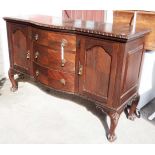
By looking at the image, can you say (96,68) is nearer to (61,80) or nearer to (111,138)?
(61,80)

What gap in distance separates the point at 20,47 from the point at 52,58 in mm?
486

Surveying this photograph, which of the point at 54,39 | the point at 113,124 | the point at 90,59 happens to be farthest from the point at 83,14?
the point at 113,124

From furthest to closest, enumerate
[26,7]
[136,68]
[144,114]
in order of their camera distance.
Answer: [26,7]
[144,114]
[136,68]

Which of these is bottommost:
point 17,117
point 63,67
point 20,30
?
point 17,117

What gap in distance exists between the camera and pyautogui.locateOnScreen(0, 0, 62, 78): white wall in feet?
8.59

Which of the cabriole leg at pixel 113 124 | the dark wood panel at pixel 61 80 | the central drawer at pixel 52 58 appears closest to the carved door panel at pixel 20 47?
the central drawer at pixel 52 58

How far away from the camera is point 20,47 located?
2.19m

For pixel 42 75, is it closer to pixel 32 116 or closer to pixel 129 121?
pixel 32 116

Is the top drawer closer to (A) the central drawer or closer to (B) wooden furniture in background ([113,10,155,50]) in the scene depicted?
(A) the central drawer

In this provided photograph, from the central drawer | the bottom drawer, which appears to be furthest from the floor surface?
the central drawer

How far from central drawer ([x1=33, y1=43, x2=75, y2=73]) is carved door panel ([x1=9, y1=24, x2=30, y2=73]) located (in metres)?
0.16

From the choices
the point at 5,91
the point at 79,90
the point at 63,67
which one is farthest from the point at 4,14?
the point at 79,90

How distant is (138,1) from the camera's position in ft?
6.66

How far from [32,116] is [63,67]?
57 cm
